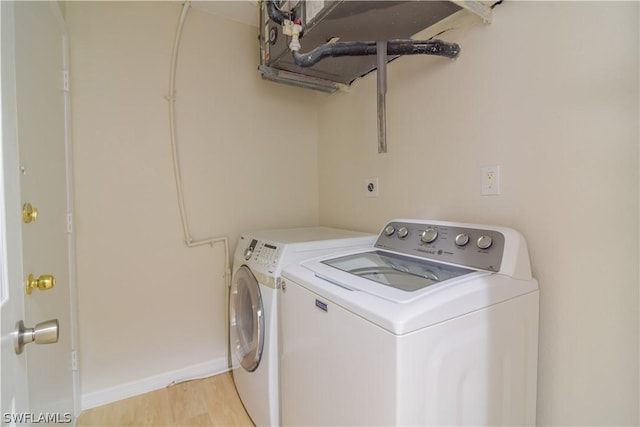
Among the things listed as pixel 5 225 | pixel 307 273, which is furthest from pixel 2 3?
pixel 307 273

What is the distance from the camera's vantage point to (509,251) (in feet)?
3.14

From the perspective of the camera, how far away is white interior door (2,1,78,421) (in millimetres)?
938

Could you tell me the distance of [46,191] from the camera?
46.8 inches

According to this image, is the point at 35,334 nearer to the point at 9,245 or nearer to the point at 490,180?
the point at 9,245

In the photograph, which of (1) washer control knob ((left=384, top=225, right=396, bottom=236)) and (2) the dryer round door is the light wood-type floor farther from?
(1) washer control knob ((left=384, top=225, right=396, bottom=236))

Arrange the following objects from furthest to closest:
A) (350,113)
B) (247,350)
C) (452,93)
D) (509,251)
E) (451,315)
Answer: (350,113) → (247,350) → (452,93) → (509,251) → (451,315)

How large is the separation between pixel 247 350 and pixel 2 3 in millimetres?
1508

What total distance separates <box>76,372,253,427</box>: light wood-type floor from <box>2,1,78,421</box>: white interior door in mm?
197

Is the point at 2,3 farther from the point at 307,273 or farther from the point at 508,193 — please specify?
the point at 508,193

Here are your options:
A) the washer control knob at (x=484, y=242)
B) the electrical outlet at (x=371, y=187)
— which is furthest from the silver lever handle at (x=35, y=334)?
the electrical outlet at (x=371, y=187)

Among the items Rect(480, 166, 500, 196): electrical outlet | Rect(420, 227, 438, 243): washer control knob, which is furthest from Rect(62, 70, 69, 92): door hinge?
Rect(480, 166, 500, 196): electrical outlet

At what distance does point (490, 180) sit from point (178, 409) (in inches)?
77.8

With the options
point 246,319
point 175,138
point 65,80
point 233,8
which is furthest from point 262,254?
point 233,8

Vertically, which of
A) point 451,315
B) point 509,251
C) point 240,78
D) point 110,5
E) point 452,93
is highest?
point 110,5
